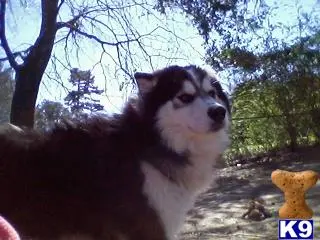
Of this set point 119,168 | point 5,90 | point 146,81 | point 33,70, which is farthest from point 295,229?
point 5,90

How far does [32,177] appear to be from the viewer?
2.61m

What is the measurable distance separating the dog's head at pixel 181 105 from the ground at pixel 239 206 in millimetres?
1023

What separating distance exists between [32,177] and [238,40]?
665cm

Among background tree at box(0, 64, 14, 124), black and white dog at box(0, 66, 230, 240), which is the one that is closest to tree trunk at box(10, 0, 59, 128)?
background tree at box(0, 64, 14, 124)

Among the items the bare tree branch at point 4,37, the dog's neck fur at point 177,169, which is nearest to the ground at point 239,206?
the dog's neck fur at point 177,169

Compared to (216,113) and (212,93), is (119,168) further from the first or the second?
(212,93)

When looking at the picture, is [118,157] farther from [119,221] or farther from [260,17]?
[260,17]

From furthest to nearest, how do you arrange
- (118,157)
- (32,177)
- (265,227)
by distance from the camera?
(265,227), (118,157), (32,177)

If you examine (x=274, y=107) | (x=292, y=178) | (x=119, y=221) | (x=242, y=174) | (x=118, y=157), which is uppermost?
(x=274, y=107)

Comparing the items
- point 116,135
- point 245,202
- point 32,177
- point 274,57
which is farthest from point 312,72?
point 32,177

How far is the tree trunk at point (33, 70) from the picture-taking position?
4.57 m

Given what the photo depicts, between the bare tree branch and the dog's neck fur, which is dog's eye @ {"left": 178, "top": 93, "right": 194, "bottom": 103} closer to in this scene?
the dog's neck fur

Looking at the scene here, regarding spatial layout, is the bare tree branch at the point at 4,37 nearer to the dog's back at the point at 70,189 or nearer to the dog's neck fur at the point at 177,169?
the dog's back at the point at 70,189

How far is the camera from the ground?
142 inches
